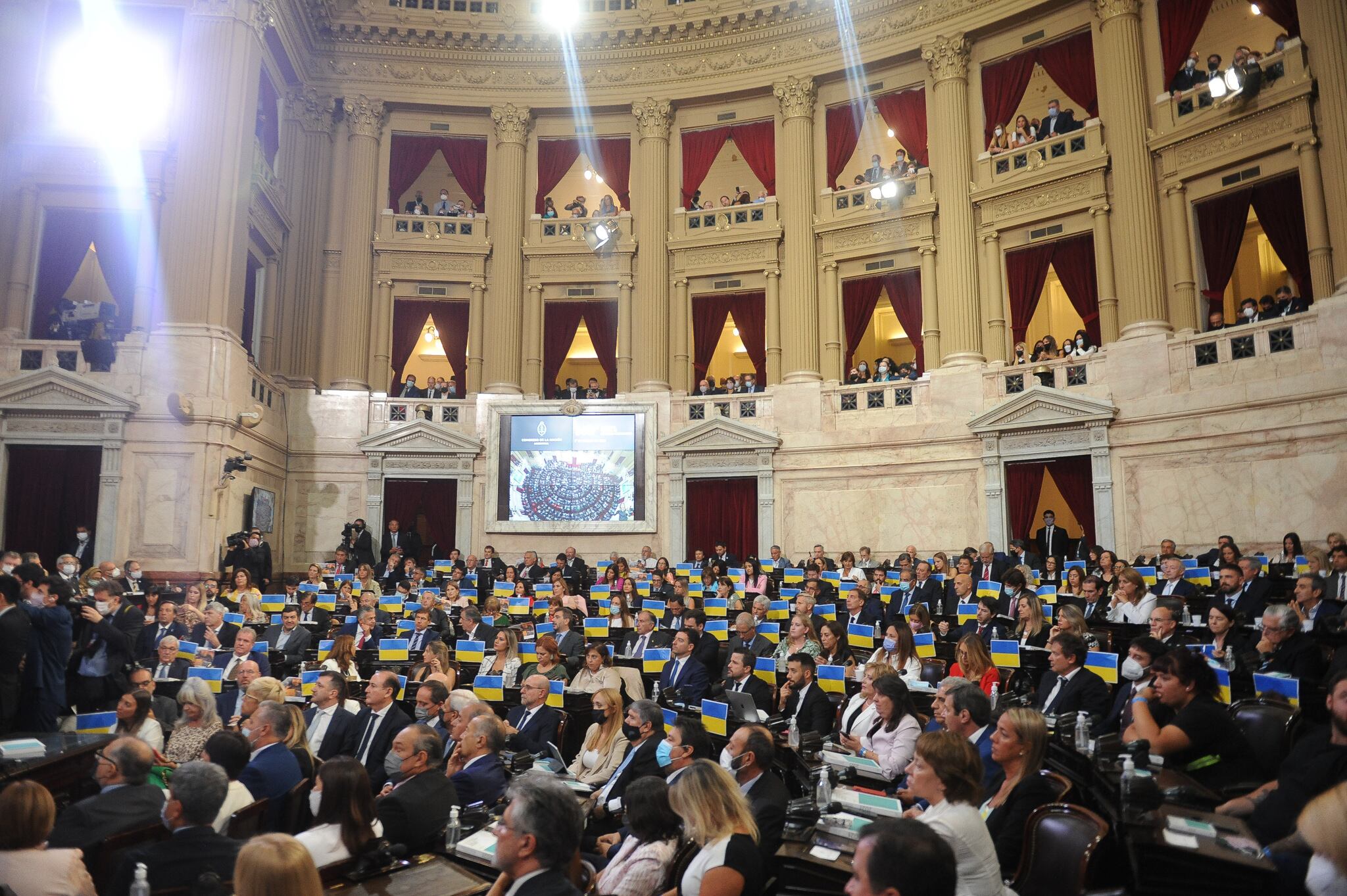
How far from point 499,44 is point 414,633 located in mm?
15232

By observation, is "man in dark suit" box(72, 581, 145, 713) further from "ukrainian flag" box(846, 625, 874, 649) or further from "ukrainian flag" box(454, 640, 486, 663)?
"ukrainian flag" box(846, 625, 874, 649)

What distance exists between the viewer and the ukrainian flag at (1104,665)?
20.9ft

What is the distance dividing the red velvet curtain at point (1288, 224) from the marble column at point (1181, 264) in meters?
1.13

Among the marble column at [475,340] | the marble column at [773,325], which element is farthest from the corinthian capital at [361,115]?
the marble column at [773,325]

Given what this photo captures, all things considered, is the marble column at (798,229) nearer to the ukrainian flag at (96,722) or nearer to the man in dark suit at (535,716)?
the man in dark suit at (535,716)

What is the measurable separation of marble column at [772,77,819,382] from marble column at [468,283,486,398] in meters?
6.58

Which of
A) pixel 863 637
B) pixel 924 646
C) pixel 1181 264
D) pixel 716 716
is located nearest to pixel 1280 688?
pixel 924 646

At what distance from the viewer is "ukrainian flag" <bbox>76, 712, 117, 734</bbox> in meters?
5.98

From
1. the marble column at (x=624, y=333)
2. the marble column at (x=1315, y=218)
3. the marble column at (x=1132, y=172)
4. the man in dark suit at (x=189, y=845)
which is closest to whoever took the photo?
the man in dark suit at (x=189, y=845)

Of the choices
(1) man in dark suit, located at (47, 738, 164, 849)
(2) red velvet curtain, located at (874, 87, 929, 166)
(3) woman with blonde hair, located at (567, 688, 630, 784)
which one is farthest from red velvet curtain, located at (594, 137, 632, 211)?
(1) man in dark suit, located at (47, 738, 164, 849)

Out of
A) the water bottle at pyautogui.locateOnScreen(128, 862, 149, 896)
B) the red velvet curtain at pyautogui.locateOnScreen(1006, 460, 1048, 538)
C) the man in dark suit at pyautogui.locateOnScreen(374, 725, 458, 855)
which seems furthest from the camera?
the red velvet curtain at pyautogui.locateOnScreen(1006, 460, 1048, 538)

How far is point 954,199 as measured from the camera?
1756 cm

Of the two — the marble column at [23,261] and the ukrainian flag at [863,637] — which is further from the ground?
the marble column at [23,261]

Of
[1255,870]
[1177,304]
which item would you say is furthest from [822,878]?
[1177,304]
